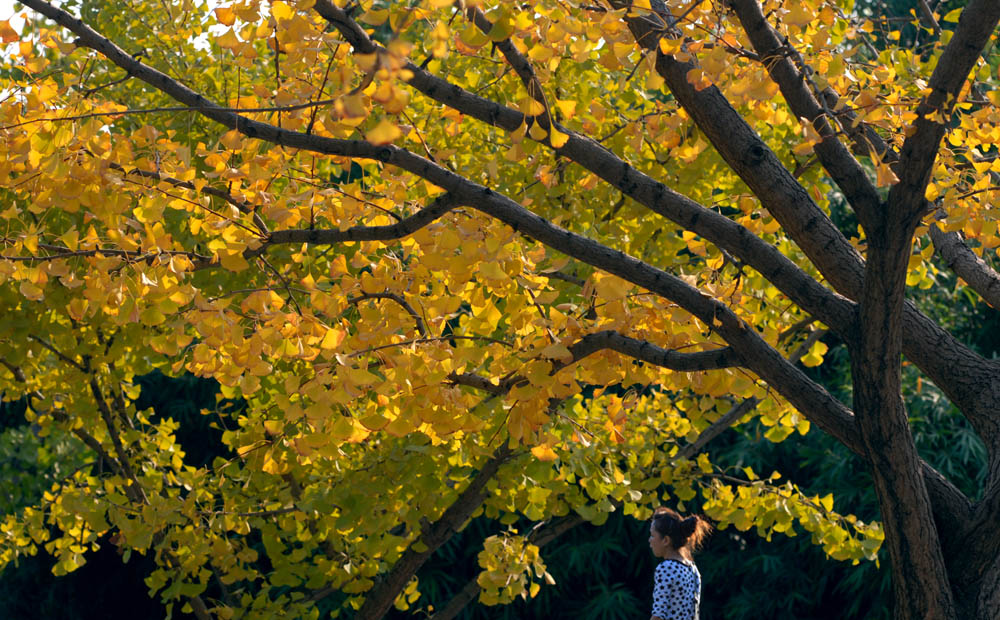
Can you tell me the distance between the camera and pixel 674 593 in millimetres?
5133

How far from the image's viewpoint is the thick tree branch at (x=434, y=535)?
13.9ft

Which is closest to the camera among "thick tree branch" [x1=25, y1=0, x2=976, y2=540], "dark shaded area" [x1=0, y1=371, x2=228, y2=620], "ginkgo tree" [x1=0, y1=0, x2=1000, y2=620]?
"ginkgo tree" [x1=0, y1=0, x2=1000, y2=620]

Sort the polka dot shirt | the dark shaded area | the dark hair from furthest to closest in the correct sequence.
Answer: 1. the dark shaded area
2. the dark hair
3. the polka dot shirt

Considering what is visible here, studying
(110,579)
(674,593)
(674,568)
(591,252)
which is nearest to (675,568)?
(674,568)

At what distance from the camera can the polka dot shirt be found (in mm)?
5117

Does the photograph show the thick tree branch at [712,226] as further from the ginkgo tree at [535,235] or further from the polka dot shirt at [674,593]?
the polka dot shirt at [674,593]

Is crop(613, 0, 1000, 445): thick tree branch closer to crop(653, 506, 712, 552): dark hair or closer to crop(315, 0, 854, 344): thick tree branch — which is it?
crop(315, 0, 854, 344): thick tree branch

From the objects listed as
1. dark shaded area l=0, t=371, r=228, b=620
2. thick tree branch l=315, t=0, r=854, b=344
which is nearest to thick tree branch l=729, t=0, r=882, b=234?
thick tree branch l=315, t=0, r=854, b=344

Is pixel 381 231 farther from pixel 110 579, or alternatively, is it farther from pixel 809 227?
pixel 110 579

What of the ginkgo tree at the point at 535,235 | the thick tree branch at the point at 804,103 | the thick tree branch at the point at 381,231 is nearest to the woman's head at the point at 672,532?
the ginkgo tree at the point at 535,235

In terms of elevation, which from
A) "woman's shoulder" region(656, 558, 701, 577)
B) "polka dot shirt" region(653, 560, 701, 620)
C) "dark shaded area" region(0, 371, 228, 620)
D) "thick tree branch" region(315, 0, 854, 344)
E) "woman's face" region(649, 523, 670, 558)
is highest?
"dark shaded area" region(0, 371, 228, 620)

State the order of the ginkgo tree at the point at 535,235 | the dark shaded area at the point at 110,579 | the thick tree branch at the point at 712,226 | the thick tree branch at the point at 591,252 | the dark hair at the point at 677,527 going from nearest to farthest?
the ginkgo tree at the point at 535,235 → the thick tree branch at the point at 591,252 → the thick tree branch at the point at 712,226 → the dark hair at the point at 677,527 → the dark shaded area at the point at 110,579

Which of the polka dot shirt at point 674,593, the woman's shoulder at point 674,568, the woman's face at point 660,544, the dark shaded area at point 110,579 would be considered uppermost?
the dark shaded area at point 110,579

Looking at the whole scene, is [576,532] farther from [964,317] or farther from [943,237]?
[943,237]
